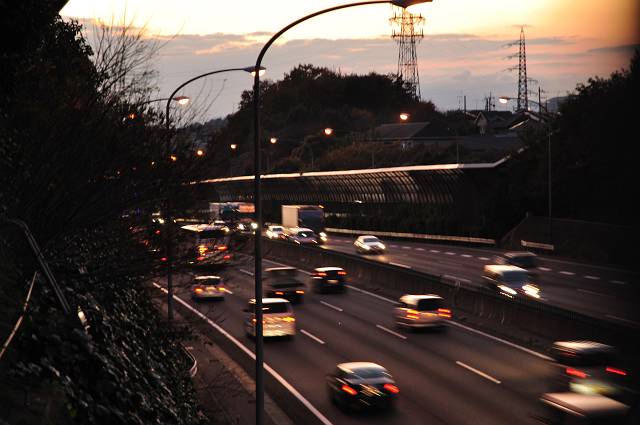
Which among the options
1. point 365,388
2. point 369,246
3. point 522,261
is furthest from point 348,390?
point 369,246

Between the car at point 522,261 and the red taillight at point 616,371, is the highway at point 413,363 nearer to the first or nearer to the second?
the red taillight at point 616,371

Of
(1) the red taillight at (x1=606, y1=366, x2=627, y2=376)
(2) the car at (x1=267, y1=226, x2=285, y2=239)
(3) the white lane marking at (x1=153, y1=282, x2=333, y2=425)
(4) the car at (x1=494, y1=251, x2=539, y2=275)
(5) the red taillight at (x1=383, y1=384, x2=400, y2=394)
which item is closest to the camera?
(1) the red taillight at (x1=606, y1=366, x2=627, y2=376)

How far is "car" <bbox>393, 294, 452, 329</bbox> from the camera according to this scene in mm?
36375

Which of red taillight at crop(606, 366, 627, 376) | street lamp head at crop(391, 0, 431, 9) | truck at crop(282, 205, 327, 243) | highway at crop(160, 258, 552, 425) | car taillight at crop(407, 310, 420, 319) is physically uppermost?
street lamp head at crop(391, 0, 431, 9)

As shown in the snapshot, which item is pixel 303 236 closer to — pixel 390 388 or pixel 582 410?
pixel 390 388

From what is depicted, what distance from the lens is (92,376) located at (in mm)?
12391

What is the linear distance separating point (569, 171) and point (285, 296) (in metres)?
28.6

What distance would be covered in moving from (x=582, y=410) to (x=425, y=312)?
1788 cm

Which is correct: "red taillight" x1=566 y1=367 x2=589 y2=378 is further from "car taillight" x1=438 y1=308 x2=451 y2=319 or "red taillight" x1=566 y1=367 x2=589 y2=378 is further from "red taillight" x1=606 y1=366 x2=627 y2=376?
A: "car taillight" x1=438 y1=308 x2=451 y2=319

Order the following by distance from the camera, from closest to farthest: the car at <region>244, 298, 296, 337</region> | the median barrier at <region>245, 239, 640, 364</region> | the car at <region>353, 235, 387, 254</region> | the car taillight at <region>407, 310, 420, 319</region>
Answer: the median barrier at <region>245, 239, 640, 364</region> < the car at <region>244, 298, 296, 337</region> < the car taillight at <region>407, 310, 420, 319</region> < the car at <region>353, 235, 387, 254</region>

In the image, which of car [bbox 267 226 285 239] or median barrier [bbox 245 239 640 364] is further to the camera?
car [bbox 267 226 285 239]

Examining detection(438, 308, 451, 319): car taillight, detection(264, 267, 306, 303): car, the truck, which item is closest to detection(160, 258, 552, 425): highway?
detection(438, 308, 451, 319): car taillight

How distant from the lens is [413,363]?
100.0 ft

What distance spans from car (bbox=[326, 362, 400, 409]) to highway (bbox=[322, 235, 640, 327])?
8.47 metres
